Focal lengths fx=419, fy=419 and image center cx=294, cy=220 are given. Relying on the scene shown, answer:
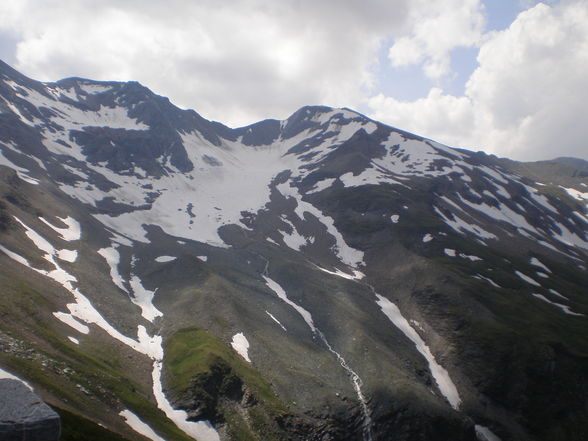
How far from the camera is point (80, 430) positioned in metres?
28.2

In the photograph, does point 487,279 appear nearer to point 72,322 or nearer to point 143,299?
point 143,299

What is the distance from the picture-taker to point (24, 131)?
490ft

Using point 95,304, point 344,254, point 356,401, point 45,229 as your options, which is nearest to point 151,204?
point 45,229

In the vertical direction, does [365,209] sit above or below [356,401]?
above

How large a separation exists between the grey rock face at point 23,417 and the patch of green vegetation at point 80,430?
2.98 meters

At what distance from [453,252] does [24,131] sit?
14806 centimetres

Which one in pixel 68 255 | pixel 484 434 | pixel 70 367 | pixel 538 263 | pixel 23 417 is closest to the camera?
pixel 23 417

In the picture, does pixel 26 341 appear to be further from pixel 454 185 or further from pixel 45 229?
pixel 454 185

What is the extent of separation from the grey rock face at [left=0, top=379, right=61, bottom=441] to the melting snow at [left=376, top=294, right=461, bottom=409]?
57.2 metres

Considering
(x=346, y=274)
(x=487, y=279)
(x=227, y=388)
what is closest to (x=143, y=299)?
(x=227, y=388)

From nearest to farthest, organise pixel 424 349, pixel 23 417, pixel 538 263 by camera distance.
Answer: pixel 23 417, pixel 424 349, pixel 538 263

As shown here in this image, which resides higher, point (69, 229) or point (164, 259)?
point (69, 229)

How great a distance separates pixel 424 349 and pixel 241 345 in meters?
32.8

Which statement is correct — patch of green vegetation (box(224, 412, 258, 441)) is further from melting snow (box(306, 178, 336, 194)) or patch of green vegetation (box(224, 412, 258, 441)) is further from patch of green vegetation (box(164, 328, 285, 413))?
melting snow (box(306, 178, 336, 194))
